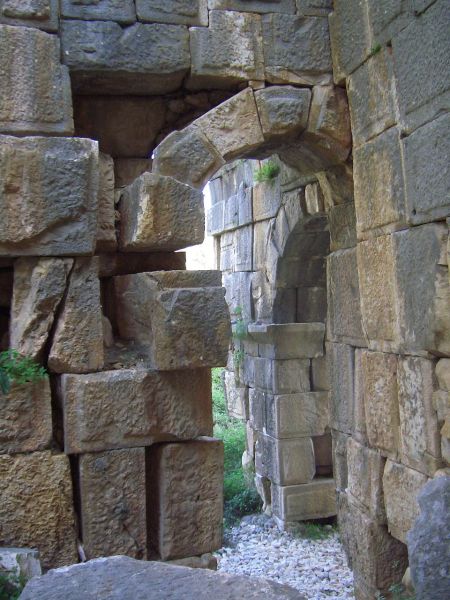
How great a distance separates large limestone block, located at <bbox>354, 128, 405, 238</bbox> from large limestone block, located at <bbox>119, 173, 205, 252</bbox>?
3.17 ft

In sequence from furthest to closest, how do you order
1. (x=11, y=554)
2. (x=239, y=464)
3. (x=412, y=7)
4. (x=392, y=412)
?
(x=239, y=464)
(x=392, y=412)
(x=412, y=7)
(x=11, y=554)

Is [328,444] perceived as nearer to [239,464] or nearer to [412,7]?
[239,464]

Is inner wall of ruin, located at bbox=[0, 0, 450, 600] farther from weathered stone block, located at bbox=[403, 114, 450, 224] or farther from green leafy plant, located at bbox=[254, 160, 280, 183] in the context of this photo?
green leafy plant, located at bbox=[254, 160, 280, 183]

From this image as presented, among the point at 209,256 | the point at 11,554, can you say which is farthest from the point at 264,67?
the point at 209,256

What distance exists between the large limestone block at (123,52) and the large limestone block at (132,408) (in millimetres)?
1724

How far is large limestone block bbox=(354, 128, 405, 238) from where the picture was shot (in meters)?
3.63

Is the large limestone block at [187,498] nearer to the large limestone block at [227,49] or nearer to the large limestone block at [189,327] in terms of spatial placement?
the large limestone block at [189,327]

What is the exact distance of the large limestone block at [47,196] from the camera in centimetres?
345

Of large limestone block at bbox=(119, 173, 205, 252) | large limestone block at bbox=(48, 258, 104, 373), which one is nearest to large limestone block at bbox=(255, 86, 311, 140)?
large limestone block at bbox=(119, 173, 205, 252)

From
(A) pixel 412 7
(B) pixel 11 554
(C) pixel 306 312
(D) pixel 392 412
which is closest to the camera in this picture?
(B) pixel 11 554

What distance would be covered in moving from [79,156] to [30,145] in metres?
0.25

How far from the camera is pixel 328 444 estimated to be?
24.2ft

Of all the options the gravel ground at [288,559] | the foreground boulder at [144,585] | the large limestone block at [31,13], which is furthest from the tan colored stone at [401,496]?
the large limestone block at [31,13]

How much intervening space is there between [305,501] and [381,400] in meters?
3.55
